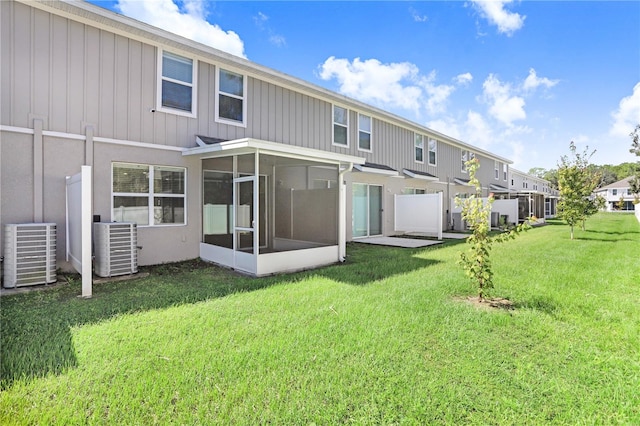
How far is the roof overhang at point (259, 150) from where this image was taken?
635 centimetres

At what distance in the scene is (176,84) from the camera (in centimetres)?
798

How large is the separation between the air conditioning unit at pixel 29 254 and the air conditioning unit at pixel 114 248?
0.72 meters

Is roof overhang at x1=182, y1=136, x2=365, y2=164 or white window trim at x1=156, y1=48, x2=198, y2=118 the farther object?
white window trim at x1=156, y1=48, x2=198, y2=118

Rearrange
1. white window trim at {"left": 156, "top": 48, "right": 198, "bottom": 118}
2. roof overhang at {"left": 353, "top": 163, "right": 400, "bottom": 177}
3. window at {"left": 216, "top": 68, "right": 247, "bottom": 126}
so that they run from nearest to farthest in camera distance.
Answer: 1. white window trim at {"left": 156, "top": 48, "right": 198, "bottom": 118}
2. window at {"left": 216, "top": 68, "right": 247, "bottom": 126}
3. roof overhang at {"left": 353, "top": 163, "right": 400, "bottom": 177}

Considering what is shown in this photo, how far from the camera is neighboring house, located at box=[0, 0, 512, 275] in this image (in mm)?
6086

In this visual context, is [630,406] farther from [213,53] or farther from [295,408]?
[213,53]

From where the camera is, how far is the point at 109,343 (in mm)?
3400

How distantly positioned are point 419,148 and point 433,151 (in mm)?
1532

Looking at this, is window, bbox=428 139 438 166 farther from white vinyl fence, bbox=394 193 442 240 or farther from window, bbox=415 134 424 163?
white vinyl fence, bbox=394 193 442 240

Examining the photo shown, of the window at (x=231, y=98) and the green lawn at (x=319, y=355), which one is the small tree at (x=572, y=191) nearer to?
the green lawn at (x=319, y=355)

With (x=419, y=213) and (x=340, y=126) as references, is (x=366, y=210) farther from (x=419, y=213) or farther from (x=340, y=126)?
(x=340, y=126)


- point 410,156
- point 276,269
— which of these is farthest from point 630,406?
point 410,156

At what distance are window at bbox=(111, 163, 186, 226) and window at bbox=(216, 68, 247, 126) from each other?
1989 millimetres

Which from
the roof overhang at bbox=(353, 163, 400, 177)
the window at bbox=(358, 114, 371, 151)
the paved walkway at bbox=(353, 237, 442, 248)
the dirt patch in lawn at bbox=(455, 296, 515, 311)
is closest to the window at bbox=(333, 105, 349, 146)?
the window at bbox=(358, 114, 371, 151)
